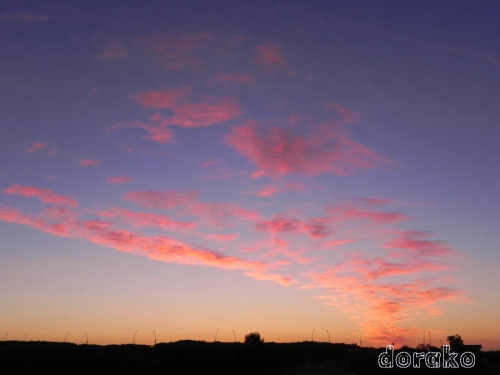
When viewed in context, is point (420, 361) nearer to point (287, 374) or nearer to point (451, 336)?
point (451, 336)

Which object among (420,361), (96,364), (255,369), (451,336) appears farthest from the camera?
(451,336)

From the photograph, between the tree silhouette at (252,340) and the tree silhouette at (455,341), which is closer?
the tree silhouette at (252,340)

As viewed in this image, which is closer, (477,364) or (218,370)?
(218,370)

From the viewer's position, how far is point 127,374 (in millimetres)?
75812

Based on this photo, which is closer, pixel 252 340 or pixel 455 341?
pixel 252 340

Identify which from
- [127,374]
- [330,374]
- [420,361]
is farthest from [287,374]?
[420,361]

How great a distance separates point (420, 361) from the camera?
353 feet

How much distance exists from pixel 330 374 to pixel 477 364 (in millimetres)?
30192

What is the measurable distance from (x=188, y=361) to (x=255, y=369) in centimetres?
1075

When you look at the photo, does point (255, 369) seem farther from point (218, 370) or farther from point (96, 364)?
point (96, 364)

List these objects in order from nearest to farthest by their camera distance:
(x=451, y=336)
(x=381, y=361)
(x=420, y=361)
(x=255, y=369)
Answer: (x=255, y=369), (x=381, y=361), (x=420, y=361), (x=451, y=336)

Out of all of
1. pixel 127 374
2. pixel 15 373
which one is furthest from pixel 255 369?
pixel 15 373

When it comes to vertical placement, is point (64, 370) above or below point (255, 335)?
below

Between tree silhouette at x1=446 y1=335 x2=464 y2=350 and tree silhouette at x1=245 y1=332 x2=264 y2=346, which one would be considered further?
tree silhouette at x1=446 y1=335 x2=464 y2=350
